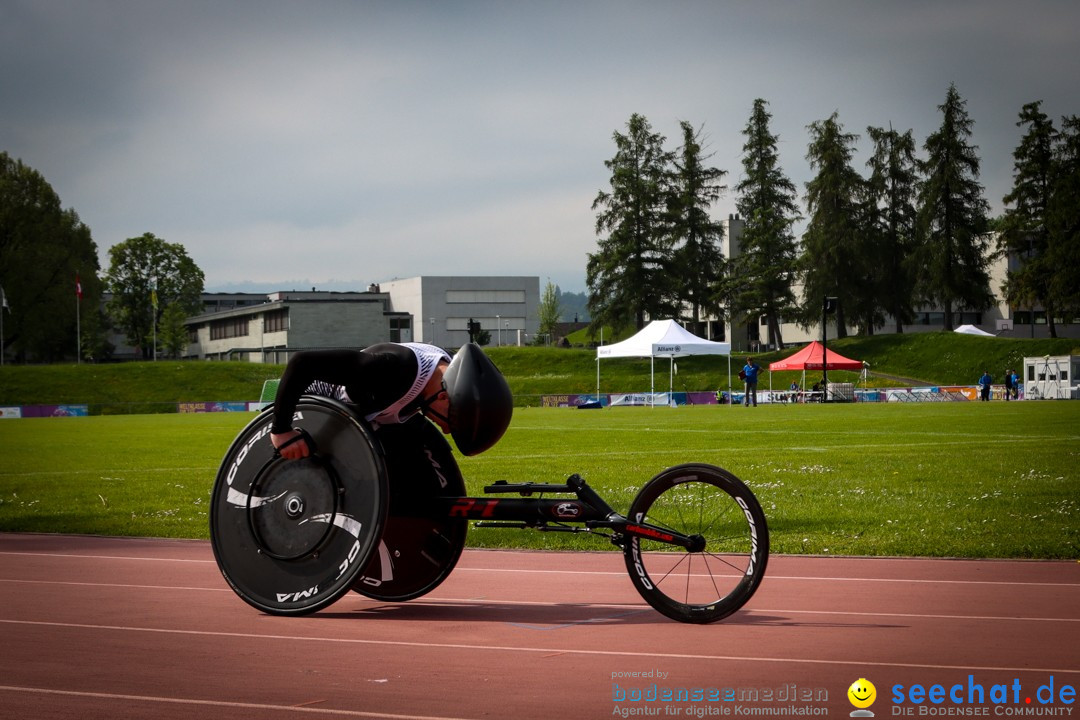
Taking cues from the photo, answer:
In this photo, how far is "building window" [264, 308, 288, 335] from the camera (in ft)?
356

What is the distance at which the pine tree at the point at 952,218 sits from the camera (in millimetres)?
94938

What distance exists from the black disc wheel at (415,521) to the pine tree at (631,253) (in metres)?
92.2

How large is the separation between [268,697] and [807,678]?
7.82 feet

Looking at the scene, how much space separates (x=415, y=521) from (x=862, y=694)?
3418 mm

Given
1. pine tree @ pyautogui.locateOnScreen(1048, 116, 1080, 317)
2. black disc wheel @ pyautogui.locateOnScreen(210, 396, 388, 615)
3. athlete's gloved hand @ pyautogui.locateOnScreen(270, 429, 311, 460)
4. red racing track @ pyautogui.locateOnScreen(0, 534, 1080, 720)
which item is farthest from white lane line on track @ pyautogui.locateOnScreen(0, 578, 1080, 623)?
pine tree @ pyautogui.locateOnScreen(1048, 116, 1080, 317)

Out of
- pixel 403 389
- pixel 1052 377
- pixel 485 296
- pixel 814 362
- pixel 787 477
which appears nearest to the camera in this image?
pixel 403 389

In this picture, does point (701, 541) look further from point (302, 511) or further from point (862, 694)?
point (302, 511)

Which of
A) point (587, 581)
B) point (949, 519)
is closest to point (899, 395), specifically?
point (949, 519)

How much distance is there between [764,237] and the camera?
9788 cm

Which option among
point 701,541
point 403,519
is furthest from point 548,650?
point 403,519

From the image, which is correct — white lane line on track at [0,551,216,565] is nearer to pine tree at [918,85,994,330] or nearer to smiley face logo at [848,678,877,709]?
smiley face logo at [848,678,877,709]

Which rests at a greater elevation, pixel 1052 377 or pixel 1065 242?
pixel 1065 242

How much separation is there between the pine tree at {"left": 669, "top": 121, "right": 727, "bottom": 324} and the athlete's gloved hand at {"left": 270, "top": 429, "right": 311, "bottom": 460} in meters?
96.1

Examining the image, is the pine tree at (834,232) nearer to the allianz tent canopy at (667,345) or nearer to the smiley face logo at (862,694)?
the allianz tent canopy at (667,345)
